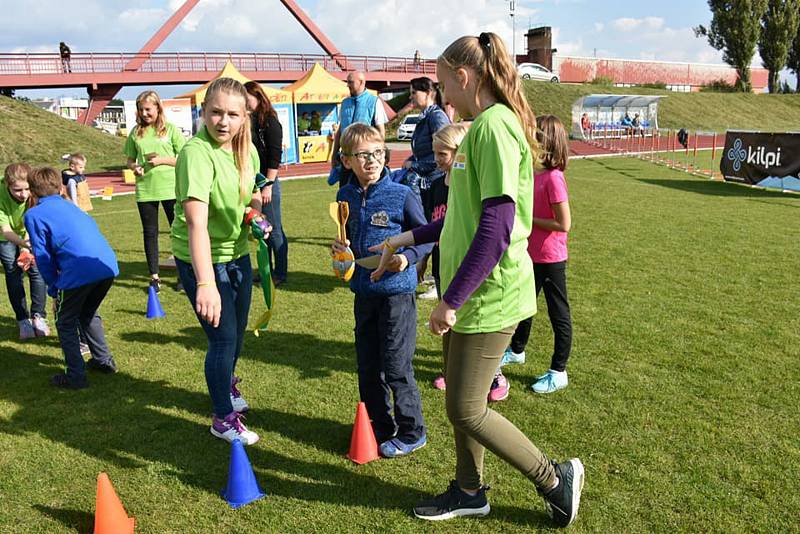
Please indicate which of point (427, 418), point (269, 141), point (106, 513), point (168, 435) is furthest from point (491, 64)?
point (269, 141)

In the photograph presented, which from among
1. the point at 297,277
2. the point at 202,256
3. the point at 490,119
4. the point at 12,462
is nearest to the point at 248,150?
the point at 202,256

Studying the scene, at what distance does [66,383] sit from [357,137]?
9.39 feet

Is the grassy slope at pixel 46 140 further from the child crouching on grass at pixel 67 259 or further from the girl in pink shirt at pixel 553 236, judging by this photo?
the girl in pink shirt at pixel 553 236

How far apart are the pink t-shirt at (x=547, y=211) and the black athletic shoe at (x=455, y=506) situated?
1638mm

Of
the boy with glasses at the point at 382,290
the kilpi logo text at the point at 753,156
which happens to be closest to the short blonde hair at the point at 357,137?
the boy with glasses at the point at 382,290

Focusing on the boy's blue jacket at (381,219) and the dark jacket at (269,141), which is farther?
the dark jacket at (269,141)

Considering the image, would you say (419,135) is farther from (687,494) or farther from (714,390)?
(687,494)

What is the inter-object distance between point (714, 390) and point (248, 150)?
3.27 m

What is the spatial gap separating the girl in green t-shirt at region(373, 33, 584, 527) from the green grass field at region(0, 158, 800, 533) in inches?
17.7

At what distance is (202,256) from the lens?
289 cm

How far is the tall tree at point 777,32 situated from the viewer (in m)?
50.1

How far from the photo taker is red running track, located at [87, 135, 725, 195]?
61.7ft

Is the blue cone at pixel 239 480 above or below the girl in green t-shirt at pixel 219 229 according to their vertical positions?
below

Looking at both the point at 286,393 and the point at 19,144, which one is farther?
the point at 19,144
